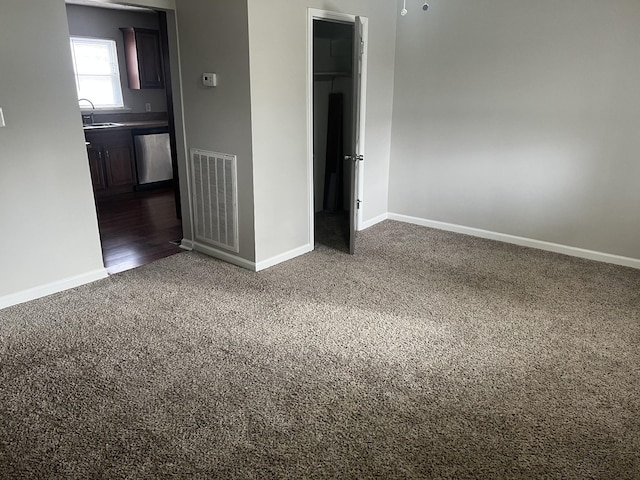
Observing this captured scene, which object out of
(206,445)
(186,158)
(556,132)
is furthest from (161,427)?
(556,132)

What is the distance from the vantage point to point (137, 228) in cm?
505

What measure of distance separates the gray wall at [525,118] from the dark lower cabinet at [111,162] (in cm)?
352

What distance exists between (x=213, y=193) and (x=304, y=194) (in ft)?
2.55

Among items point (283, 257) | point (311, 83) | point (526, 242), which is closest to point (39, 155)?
point (283, 257)

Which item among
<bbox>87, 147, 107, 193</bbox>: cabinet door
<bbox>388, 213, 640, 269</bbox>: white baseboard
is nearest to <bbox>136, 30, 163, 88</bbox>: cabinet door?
<bbox>87, 147, 107, 193</bbox>: cabinet door

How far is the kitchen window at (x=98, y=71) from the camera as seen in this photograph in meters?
6.47

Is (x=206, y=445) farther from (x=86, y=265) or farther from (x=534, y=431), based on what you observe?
(x=86, y=265)

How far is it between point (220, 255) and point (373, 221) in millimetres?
1849

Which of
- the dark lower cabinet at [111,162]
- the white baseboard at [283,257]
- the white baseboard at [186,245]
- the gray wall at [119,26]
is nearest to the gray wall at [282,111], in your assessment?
the white baseboard at [283,257]

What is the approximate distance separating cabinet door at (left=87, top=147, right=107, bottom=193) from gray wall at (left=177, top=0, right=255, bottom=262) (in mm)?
2520

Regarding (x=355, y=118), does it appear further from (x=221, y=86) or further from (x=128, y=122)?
(x=128, y=122)

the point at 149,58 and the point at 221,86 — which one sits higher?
the point at 149,58

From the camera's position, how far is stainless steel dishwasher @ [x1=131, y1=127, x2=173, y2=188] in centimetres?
648

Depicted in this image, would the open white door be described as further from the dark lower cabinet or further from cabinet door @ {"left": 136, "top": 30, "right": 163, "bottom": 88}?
cabinet door @ {"left": 136, "top": 30, "right": 163, "bottom": 88}
